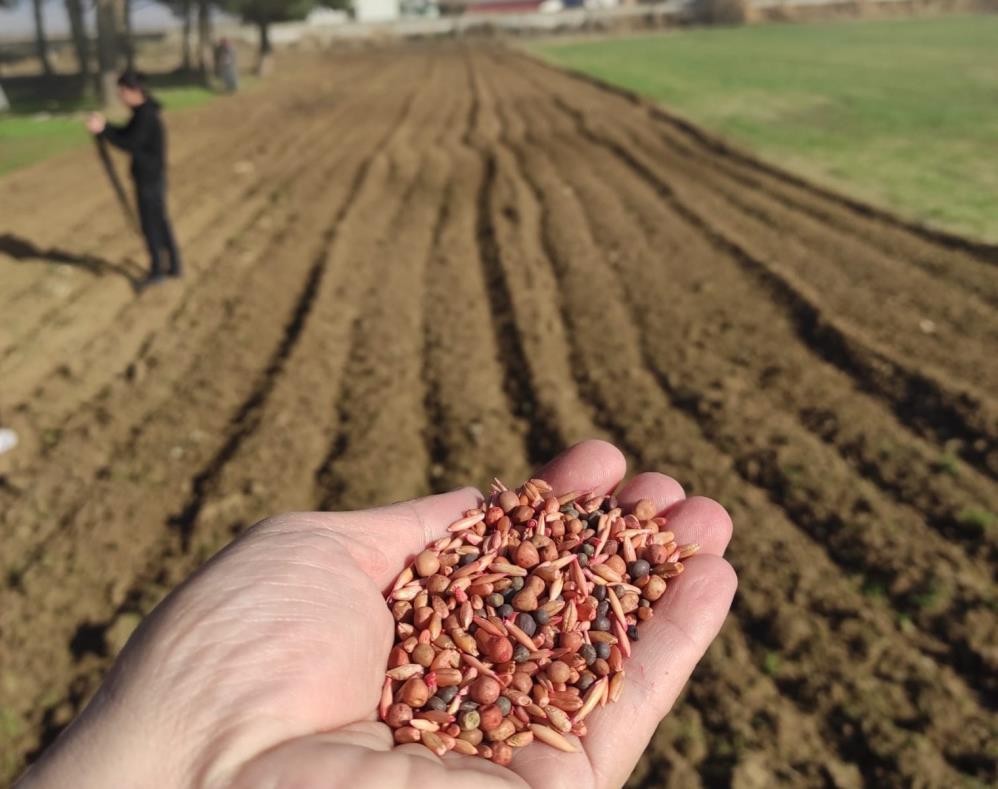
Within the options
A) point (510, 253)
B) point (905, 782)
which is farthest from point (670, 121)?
point (905, 782)

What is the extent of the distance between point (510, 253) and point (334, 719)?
332 inches

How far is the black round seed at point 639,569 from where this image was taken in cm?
316

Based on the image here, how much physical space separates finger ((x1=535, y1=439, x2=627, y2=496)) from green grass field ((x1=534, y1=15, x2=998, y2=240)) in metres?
9.02

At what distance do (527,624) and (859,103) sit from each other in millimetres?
22274

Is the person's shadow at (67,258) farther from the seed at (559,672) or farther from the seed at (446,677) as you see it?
the seed at (559,672)

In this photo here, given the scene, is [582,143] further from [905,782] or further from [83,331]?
[905,782]

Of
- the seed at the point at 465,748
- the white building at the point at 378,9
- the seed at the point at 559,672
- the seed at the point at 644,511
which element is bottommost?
the seed at the point at 465,748

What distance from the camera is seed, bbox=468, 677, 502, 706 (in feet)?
8.98

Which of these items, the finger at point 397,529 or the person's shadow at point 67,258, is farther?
the person's shadow at point 67,258

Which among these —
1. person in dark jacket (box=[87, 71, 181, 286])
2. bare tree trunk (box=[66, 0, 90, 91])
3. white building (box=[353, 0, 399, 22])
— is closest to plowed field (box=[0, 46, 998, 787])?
person in dark jacket (box=[87, 71, 181, 286])

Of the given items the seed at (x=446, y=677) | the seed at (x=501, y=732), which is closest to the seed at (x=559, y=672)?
the seed at (x=501, y=732)

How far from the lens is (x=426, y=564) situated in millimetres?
3111

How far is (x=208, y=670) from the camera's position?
7.33ft

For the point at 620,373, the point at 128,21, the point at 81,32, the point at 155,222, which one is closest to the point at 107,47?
the point at 81,32
